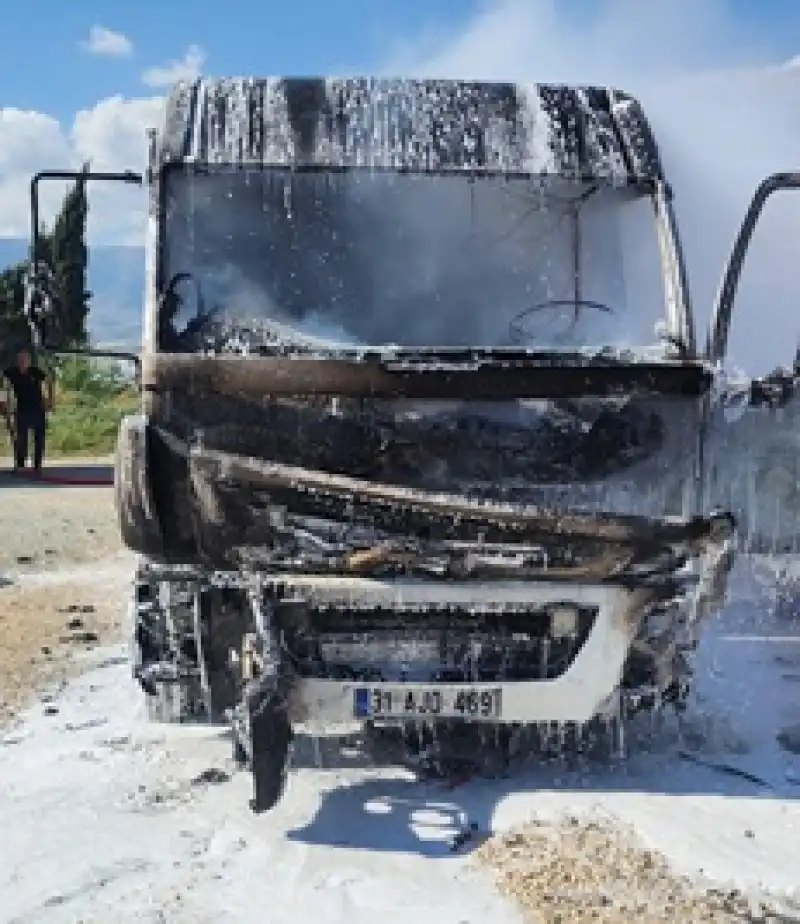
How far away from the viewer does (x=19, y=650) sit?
24.1ft

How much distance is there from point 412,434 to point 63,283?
10.4ft

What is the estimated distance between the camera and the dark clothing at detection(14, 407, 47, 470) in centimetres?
1608

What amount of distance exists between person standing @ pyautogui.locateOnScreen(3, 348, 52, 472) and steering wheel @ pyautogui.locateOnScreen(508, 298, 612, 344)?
11.3 m

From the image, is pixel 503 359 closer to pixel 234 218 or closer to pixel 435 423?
pixel 435 423

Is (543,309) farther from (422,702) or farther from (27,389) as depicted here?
(27,389)

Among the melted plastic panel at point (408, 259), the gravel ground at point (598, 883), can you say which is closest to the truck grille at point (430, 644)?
the gravel ground at point (598, 883)

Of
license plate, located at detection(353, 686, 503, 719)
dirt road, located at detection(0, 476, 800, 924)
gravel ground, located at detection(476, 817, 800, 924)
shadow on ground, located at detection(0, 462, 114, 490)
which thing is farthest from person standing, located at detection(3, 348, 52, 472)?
gravel ground, located at detection(476, 817, 800, 924)

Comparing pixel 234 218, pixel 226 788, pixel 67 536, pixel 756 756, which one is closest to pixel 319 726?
pixel 226 788

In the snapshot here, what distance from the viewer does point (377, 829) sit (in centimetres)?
466

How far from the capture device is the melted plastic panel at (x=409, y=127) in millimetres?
5727

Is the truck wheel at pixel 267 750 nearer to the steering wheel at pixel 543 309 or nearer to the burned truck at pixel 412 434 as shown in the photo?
the burned truck at pixel 412 434

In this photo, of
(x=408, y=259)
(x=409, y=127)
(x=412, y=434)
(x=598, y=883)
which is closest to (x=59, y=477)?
(x=409, y=127)

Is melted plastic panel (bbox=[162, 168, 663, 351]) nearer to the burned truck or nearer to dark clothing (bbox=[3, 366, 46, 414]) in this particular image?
the burned truck

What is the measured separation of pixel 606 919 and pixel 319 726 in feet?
6.82
